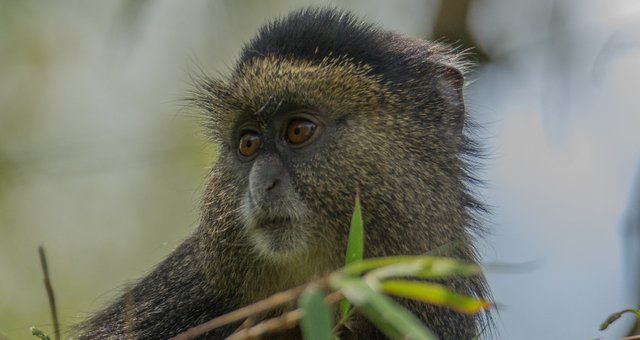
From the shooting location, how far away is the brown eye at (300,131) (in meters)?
4.60

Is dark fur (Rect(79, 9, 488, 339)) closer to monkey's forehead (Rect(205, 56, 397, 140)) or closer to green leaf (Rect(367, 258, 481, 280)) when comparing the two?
monkey's forehead (Rect(205, 56, 397, 140))

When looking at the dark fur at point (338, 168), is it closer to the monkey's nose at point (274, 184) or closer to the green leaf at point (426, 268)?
the monkey's nose at point (274, 184)

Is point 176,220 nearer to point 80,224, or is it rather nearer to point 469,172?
point 80,224

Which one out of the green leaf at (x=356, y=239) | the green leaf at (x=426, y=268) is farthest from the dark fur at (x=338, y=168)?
the green leaf at (x=426, y=268)

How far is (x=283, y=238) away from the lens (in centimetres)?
439

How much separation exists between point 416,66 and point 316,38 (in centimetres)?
50

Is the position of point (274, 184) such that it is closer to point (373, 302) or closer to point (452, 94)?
point (452, 94)

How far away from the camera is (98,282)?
10242 mm

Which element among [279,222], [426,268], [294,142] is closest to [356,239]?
[426,268]

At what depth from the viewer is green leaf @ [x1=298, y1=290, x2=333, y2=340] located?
250 cm

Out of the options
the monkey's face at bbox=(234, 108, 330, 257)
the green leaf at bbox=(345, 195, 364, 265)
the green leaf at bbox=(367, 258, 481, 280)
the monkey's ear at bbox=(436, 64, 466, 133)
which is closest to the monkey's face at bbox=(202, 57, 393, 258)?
the monkey's face at bbox=(234, 108, 330, 257)

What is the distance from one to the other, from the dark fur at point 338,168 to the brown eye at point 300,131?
78 mm

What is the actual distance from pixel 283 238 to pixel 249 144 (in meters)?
0.59

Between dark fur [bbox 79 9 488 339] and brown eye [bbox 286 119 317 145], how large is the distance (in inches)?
3.1
